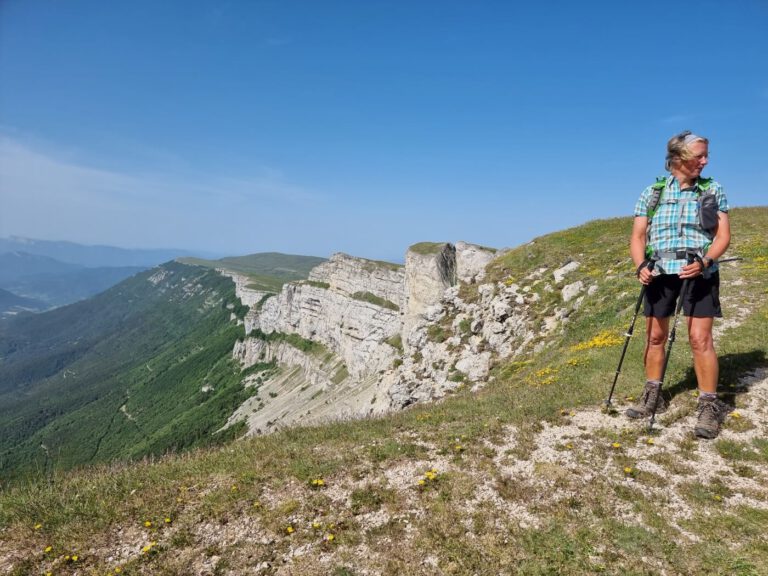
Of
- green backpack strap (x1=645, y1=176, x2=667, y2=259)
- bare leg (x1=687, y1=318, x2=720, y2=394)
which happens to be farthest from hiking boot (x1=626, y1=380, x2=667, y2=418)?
green backpack strap (x1=645, y1=176, x2=667, y2=259)

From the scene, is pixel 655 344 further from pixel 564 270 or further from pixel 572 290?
pixel 564 270

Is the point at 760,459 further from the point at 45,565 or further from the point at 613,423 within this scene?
the point at 45,565

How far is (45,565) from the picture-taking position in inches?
288

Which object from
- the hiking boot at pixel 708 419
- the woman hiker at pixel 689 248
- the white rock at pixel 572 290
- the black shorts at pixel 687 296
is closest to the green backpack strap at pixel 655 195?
the woman hiker at pixel 689 248

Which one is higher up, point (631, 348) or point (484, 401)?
point (631, 348)

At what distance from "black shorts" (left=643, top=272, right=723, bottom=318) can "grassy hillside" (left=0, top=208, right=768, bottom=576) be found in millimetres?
3106

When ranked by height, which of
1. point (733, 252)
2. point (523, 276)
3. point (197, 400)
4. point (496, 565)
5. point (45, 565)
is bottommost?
point (197, 400)

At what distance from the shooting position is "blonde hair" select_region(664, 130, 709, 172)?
29.7 feet

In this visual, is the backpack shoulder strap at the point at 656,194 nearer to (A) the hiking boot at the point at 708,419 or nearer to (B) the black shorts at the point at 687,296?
(B) the black shorts at the point at 687,296

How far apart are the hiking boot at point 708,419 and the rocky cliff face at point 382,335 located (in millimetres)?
10962

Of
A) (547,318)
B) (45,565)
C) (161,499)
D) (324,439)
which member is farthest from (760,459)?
(547,318)

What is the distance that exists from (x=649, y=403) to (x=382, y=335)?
11835 centimetres

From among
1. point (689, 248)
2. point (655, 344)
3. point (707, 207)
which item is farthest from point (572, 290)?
point (707, 207)

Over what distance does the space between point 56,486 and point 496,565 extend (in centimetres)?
1038
